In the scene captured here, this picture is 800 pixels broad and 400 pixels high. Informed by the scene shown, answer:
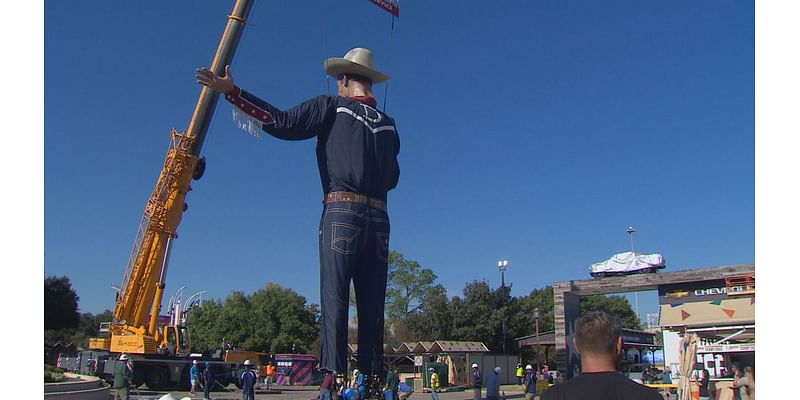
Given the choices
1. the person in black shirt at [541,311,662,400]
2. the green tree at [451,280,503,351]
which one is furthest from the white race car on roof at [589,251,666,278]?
the person in black shirt at [541,311,662,400]

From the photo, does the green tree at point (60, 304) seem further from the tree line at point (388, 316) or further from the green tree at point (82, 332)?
the green tree at point (82, 332)

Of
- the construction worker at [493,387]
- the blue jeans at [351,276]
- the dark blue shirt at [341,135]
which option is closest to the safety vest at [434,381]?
the construction worker at [493,387]

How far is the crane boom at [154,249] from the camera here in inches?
615

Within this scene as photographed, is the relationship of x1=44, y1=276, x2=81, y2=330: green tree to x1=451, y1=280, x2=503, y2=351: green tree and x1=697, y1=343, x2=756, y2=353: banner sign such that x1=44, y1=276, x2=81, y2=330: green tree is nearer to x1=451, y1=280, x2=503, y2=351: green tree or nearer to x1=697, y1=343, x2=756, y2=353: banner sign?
x1=451, y1=280, x2=503, y2=351: green tree

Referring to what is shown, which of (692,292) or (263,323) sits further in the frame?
(263,323)

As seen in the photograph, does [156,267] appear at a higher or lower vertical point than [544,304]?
higher

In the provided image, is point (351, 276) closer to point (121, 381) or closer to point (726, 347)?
point (121, 381)

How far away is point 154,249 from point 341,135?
8.67 m

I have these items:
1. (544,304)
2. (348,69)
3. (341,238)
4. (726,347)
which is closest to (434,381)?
(726,347)

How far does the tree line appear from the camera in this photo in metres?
35.0

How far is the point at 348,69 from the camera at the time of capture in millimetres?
9898
